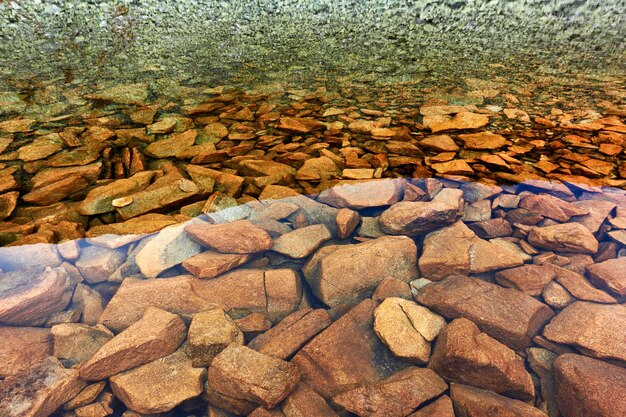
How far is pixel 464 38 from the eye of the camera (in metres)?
9.01

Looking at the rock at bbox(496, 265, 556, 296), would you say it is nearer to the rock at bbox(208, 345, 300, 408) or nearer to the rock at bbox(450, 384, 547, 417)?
the rock at bbox(450, 384, 547, 417)

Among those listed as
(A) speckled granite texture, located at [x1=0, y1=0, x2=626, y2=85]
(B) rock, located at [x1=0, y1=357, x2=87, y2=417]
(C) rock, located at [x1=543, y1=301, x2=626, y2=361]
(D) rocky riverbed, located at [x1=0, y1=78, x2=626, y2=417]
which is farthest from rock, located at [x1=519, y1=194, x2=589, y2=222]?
(A) speckled granite texture, located at [x1=0, y1=0, x2=626, y2=85]

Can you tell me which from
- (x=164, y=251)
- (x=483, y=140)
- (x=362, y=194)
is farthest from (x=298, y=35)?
(x=164, y=251)

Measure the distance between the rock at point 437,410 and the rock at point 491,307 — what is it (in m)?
0.51

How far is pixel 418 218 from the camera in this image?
284cm

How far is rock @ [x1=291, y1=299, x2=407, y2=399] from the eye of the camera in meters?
1.97

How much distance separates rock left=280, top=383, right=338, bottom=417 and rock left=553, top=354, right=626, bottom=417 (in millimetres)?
1116

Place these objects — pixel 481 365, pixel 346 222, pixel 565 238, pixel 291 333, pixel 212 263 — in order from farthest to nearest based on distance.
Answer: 1. pixel 346 222
2. pixel 565 238
3. pixel 212 263
4. pixel 291 333
5. pixel 481 365

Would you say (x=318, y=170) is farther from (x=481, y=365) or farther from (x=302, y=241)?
(x=481, y=365)

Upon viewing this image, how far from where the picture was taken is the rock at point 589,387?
69.8 inches

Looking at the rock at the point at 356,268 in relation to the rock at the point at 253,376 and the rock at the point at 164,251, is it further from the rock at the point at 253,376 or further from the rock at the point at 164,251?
the rock at the point at 164,251

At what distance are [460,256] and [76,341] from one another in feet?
7.79

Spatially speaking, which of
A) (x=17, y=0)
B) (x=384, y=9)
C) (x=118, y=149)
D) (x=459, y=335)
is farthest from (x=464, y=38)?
(x=17, y=0)

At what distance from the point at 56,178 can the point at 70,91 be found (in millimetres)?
2809
